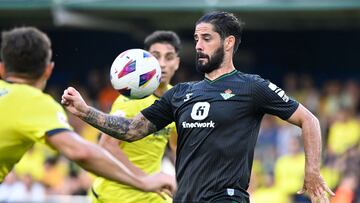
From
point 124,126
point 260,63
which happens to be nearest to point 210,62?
point 124,126

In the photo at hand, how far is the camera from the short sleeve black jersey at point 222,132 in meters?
7.00

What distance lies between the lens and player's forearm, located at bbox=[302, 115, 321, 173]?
7052mm

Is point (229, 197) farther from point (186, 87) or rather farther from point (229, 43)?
point (229, 43)

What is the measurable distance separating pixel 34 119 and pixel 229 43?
1778 mm

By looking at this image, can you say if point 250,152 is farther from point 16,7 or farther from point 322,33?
point 322,33

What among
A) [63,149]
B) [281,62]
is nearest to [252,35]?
[281,62]

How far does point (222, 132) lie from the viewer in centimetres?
703

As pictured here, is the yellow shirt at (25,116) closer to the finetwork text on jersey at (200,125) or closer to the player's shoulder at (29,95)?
the player's shoulder at (29,95)

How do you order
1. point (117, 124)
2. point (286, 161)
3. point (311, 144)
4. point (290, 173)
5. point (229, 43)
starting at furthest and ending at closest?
point (286, 161), point (290, 173), point (117, 124), point (229, 43), point (311, 144)

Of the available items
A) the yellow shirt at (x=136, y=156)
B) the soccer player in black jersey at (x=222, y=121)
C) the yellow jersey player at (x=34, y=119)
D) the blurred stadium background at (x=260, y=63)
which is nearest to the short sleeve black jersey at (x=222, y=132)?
the soccer player in black jersey at (x=222, y=121)

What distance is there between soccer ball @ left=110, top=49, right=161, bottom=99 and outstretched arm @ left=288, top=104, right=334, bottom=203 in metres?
1.35

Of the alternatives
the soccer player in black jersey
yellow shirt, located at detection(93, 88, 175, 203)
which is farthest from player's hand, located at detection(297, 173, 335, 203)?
yellow shirt, located at detection(93, 88, 175, 203)

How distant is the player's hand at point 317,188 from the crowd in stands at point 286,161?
6.24 meters

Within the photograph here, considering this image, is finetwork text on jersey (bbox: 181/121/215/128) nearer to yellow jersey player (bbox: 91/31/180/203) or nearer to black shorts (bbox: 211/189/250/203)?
black shorts (bbox: 211/189/250/203)
